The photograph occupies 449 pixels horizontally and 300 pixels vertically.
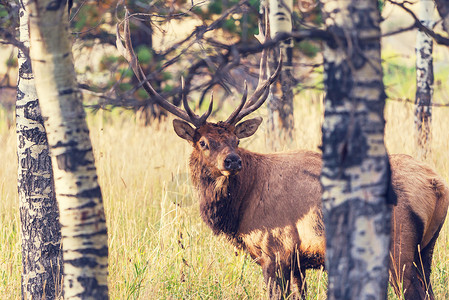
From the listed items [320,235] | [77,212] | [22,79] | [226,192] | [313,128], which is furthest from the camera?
[313,128]

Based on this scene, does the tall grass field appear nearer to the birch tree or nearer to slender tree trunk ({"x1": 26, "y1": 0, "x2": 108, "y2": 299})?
the birch tree

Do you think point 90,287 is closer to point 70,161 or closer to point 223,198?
point 70,161

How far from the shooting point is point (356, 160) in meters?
2.21

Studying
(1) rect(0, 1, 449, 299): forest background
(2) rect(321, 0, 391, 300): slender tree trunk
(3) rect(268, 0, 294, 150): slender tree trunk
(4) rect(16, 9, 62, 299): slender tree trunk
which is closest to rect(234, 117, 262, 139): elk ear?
(1) rect(0, 1, 449, 299): forest background

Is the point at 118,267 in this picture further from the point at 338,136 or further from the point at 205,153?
the point at 338,136

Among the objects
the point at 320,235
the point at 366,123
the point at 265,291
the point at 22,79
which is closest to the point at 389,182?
the point at 366,123

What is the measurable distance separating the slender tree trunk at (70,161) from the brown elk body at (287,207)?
186cm

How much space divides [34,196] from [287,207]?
73.3 inches

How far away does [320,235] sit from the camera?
4160 mm

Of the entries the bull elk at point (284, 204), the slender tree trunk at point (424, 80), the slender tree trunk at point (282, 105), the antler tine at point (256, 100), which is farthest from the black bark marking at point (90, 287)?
the slender tree trunk at point (424, 80)

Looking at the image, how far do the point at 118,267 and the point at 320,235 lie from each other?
5.18 ft

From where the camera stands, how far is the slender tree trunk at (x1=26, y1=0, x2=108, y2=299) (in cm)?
249

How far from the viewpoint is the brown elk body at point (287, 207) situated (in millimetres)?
3975

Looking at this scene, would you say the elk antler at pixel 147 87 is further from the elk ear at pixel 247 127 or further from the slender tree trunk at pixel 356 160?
the slender tree trunk at pixel 356 160
